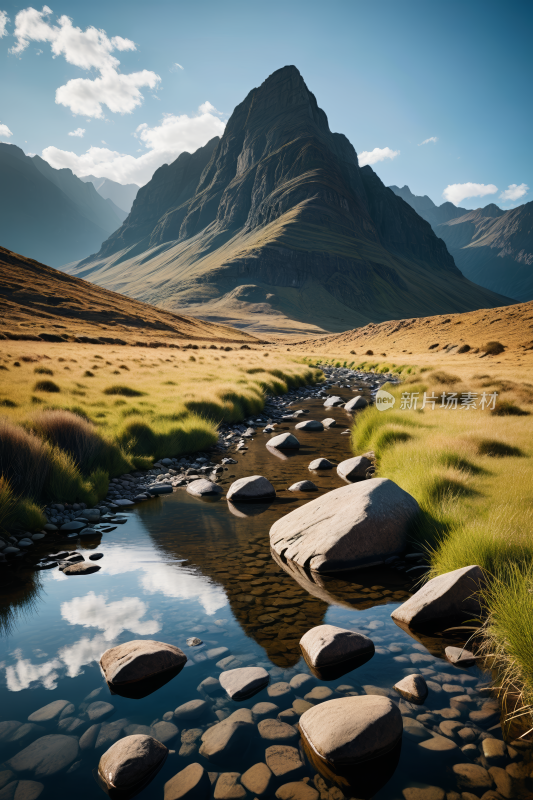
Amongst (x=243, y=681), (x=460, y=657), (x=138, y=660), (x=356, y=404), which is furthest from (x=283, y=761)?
(x=356, y=404)

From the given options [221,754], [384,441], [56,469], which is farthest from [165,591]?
[384,441]

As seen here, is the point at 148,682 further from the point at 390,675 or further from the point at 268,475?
the point at 268,475

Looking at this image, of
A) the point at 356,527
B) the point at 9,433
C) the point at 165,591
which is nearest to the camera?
the point at 165,591

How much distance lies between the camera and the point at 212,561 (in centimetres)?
754

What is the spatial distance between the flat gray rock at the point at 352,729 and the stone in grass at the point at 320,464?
891cm

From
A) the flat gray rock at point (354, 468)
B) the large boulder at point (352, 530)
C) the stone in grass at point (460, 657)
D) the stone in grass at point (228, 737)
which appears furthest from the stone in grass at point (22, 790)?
the flat gray rock at point (354, 468)

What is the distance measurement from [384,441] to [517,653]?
9.08 metres

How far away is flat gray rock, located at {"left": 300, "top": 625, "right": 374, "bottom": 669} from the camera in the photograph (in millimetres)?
4980

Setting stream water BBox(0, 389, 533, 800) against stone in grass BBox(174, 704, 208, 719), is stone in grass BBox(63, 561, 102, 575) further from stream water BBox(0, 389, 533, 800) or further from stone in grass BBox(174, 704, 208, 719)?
stone in grass BBox(174, 704, 208, 719)

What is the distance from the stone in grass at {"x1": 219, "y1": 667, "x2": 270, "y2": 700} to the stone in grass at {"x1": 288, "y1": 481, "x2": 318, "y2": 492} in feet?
21.0

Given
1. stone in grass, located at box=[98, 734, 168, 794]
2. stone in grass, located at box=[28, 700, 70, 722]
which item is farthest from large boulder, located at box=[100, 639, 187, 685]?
stone in grass, located at box=[98, 734, 168, 794]

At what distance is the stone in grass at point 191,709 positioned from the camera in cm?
430

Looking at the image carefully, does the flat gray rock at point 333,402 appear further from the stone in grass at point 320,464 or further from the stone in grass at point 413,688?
the stone in grass at point 413,688

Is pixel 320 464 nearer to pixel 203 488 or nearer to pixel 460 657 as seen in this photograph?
pixel 203 488
